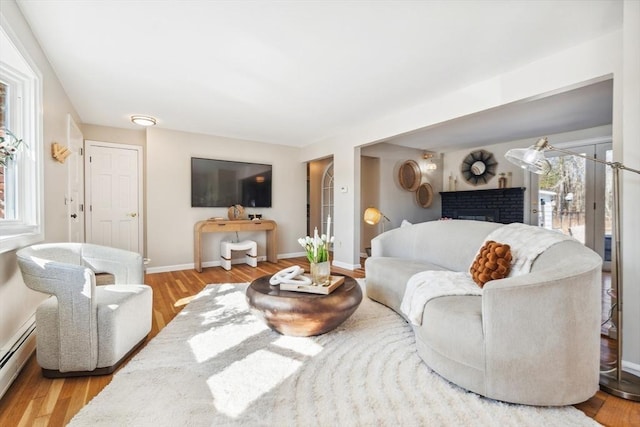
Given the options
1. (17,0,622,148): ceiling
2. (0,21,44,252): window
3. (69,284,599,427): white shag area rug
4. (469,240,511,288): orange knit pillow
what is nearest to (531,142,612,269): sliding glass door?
(17,0,622,148): ceiling

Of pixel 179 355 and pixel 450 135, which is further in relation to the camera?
pixel 450 135

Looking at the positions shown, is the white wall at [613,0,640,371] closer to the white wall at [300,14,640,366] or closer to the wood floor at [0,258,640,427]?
the white wall at [300,14,640,366]

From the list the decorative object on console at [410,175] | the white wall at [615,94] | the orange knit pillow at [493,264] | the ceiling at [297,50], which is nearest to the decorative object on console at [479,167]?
the decorative object on console at [410,175]

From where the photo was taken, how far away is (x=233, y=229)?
4824 mm

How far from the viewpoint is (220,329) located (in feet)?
7.62

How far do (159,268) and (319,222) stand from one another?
354 centimetres

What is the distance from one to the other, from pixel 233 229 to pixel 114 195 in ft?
6.21

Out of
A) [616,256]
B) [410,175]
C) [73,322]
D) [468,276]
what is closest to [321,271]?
[468,276]

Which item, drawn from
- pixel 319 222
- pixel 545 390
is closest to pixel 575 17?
pixel 545 390

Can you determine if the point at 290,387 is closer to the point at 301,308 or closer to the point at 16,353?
the point at 301,308

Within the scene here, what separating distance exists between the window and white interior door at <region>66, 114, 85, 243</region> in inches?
44.4

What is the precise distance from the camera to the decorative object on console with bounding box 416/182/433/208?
255 inches

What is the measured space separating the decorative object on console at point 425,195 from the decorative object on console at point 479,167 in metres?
0.82

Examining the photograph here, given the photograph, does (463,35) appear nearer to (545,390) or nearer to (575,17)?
(575,17)
